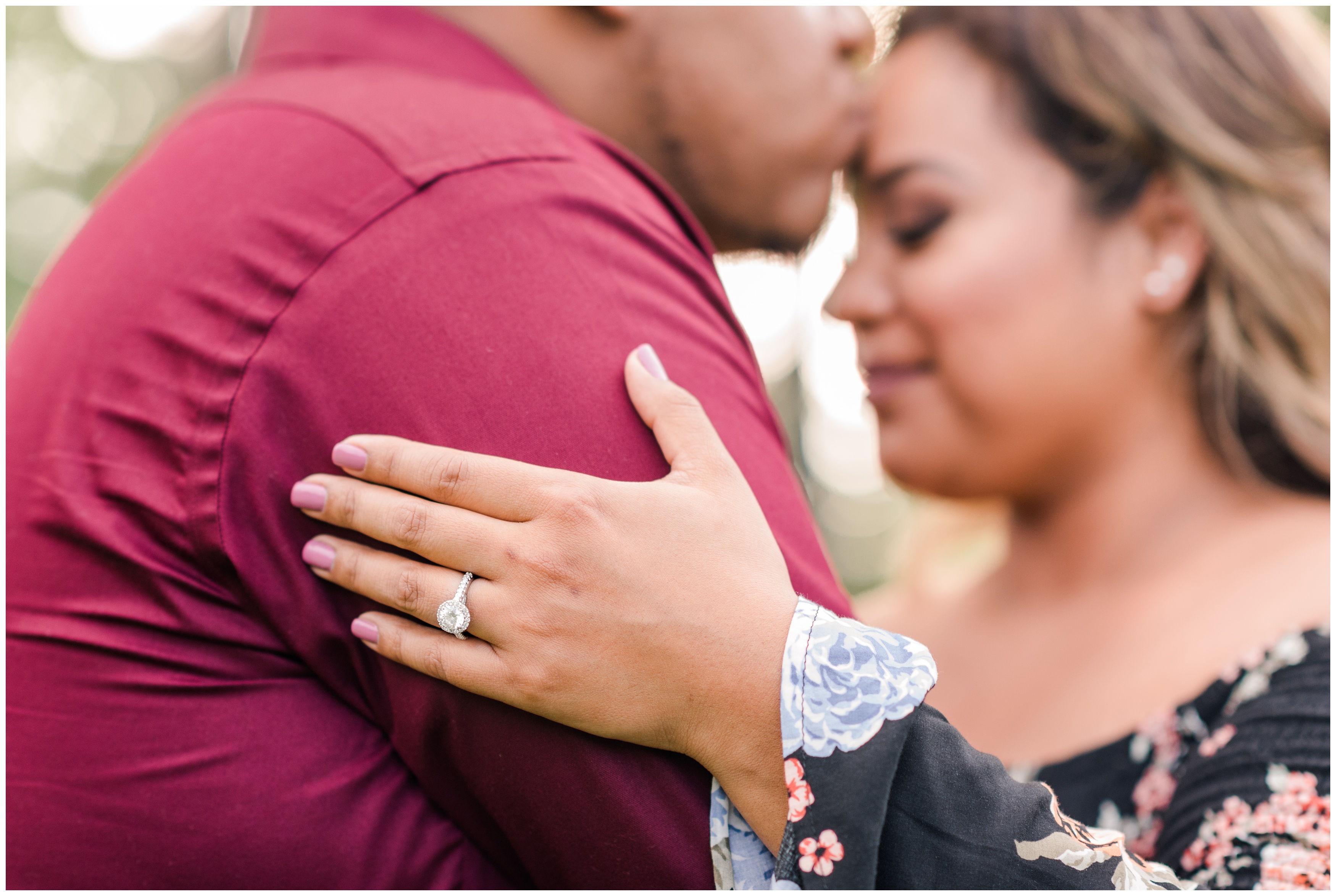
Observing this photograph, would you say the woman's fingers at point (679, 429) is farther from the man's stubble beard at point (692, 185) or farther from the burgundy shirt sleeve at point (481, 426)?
the man's stubble beard at point (692, 185)

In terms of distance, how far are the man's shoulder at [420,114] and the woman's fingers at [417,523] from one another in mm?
401

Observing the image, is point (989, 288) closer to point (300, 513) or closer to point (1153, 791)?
point (1153, 791)

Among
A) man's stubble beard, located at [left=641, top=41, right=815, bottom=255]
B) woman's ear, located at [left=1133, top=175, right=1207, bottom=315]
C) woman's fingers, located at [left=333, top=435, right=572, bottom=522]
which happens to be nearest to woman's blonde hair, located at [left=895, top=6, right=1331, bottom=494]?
woman's ear, located at [left=1133, top=175, right=1207, bottom=315]

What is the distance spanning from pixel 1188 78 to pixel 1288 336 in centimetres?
71

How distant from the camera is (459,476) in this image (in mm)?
1067

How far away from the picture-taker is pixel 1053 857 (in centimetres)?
106

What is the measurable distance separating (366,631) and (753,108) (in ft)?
4.29

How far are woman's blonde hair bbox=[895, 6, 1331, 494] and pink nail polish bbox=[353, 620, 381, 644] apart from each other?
2.04 m

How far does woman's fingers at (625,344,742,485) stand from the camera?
3.64 ft

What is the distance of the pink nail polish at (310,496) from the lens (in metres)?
1.12

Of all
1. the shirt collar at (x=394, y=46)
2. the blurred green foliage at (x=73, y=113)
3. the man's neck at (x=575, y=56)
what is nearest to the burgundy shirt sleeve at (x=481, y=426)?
the shirt collar at (x=394, y=46)

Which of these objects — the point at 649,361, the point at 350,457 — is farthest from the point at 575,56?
the point at 350,457

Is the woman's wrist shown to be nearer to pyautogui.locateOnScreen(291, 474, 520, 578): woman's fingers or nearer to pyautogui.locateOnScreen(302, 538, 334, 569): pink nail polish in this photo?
pyautogui.locateOnScreen(291, 474, 520, 578): woman's fingers

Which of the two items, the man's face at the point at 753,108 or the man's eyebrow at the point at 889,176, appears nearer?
the man's face at the point at 753,108
